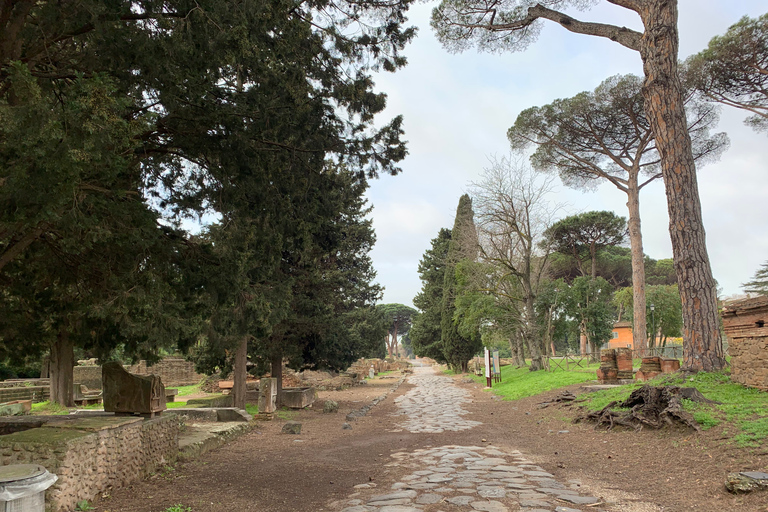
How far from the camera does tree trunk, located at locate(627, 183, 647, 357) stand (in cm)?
1916

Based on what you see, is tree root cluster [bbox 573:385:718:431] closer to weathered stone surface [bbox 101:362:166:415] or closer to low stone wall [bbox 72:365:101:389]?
weathered stone surface [bbox 101:362:166:415]

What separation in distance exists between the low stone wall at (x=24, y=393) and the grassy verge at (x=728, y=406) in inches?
768

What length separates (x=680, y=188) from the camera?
955 cm

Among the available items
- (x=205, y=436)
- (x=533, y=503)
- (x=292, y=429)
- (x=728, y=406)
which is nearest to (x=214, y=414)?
(x=292, y=429)

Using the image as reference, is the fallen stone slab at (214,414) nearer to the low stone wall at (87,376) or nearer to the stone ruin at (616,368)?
the stone ruin at (616,368)

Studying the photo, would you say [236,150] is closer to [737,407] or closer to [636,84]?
[737,407]

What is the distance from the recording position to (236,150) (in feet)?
18.4

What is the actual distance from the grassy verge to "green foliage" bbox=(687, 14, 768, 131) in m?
13.4

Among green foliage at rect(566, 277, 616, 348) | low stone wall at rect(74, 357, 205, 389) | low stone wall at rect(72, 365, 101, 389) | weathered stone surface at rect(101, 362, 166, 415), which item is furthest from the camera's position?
low stone wall at rect(74, 357, 205, 389)

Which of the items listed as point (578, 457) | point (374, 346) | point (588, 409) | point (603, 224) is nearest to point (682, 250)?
point (588, 409)

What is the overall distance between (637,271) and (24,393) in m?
24.6

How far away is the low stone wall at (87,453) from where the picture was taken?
4449mm

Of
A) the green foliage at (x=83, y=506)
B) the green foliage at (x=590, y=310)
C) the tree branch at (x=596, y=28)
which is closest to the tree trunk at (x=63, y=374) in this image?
the green foliage at (x=83, y=506)

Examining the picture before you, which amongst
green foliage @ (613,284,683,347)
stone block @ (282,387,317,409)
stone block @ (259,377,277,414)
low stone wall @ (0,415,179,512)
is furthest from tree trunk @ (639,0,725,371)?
green foliage @ (613,284,683,347)
